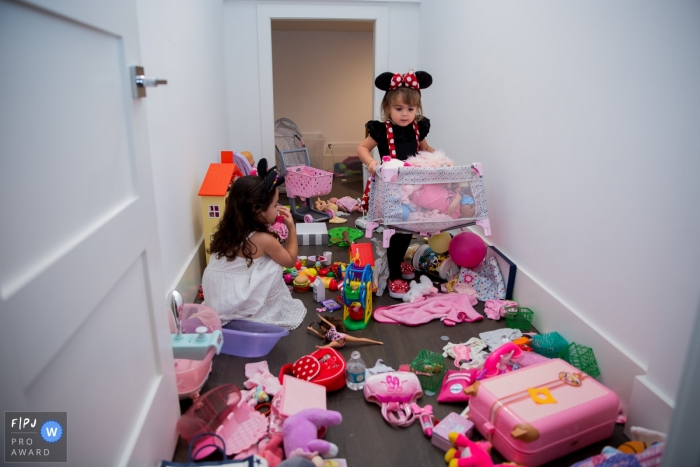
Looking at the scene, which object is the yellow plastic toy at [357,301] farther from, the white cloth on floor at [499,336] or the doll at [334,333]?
the white cloth on floor at [499,336]

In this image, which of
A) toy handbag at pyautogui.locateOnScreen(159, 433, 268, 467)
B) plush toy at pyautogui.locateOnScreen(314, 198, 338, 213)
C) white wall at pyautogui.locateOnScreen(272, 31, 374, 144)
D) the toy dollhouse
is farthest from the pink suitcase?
white wall at pyautogui.locateOnScreen(272, 31, 374, 144)

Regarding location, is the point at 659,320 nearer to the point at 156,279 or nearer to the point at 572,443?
the point at 572,443

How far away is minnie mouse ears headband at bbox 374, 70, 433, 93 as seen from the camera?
271 cm

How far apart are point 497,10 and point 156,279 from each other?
7.86 ft

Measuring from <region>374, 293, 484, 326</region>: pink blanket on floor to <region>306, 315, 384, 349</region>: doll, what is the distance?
0.74ft

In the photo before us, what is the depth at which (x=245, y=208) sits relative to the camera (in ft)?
7.20

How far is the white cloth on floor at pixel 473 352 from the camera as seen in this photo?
2004mm

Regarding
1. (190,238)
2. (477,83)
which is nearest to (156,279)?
(190,238)

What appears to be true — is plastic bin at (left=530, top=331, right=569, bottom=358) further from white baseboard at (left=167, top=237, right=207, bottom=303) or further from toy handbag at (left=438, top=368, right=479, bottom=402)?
white baseboard at (left=167, top=237, right=207, bottom=303)

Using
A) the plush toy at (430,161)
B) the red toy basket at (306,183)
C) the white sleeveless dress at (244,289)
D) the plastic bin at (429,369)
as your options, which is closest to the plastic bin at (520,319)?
the plastic bin at (429,369)

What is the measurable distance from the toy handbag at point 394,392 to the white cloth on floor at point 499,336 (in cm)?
52

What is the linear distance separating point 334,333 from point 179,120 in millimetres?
1343

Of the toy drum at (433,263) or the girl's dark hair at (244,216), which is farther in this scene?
the toy drum at (433,263)
